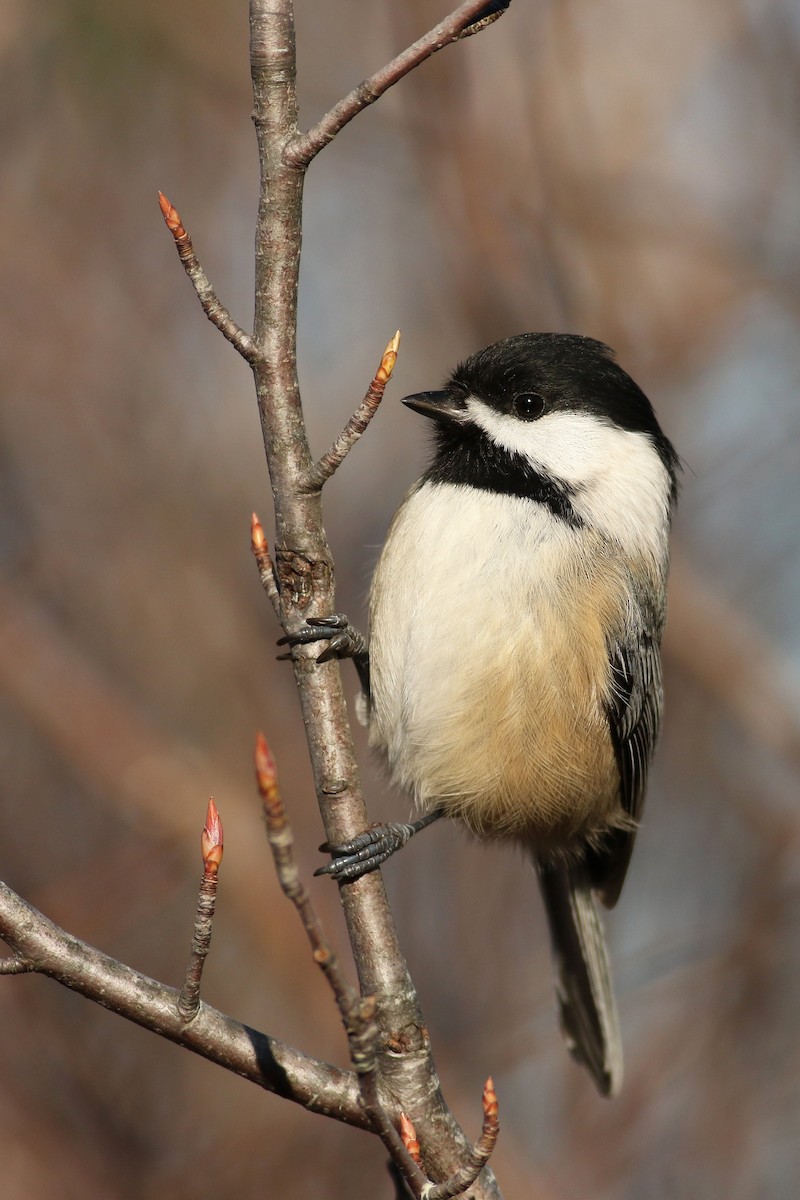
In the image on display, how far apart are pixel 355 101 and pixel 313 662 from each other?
950 millimetres

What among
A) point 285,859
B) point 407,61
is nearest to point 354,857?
point 285,859

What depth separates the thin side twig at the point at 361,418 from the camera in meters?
1.83

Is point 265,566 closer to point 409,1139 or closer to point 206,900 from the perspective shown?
point 206,900

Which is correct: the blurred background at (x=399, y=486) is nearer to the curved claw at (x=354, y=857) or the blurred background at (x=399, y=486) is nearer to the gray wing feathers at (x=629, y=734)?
the gray wing feathers at (x=629, y=734)

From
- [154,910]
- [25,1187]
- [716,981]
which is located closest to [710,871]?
[716,981]

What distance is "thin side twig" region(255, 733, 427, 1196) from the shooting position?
3.85 ft

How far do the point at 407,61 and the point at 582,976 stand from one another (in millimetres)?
2666

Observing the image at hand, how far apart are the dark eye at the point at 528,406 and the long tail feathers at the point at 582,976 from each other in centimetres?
137

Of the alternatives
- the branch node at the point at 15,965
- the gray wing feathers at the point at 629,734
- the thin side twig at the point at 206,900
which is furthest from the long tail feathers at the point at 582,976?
the branch node at the point at 15,965

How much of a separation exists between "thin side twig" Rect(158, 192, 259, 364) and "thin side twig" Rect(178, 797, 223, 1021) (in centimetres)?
81

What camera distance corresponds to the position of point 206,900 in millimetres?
1480

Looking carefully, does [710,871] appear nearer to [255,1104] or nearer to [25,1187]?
[255,1104]

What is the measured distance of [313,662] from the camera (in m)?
2.05

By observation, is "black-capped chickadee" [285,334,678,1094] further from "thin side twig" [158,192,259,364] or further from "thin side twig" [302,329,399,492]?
"thin side twig" [158,192,259,364]
